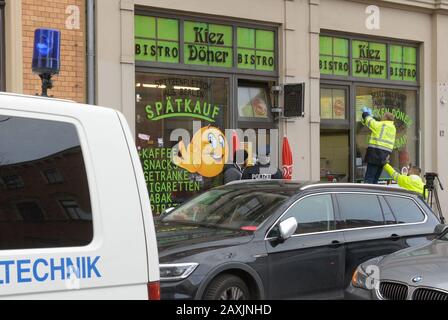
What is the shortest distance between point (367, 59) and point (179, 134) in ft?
17.4

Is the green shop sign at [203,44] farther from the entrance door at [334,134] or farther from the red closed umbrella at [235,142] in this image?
the entrance door at [334,134]

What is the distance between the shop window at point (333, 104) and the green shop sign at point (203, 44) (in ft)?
5.04

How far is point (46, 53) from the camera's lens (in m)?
5.22

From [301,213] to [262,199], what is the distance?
46 cm

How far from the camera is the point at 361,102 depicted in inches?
549

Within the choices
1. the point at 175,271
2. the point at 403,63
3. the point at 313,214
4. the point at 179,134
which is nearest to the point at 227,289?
the point at 175,271

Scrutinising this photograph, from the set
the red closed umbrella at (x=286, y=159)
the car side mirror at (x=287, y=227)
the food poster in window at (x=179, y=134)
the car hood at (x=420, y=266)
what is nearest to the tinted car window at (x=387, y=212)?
the car hood at (x=420, y=266)

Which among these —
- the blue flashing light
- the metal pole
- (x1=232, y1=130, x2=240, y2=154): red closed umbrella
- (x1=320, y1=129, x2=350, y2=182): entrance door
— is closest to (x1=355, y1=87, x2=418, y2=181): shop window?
(x1=320, y1=129, x2=350, y2=182): entrance door

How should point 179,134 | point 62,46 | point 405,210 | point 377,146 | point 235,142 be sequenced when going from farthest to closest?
point 377,146
point 235,142
point 179,134
point 62,46
point 405,210

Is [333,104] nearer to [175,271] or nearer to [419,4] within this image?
[419,4]

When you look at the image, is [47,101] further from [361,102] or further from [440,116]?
[440,116]

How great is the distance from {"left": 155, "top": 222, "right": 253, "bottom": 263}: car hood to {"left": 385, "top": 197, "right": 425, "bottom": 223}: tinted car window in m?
2.27

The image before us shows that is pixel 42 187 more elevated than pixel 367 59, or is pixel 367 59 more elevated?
pixel 367 59
